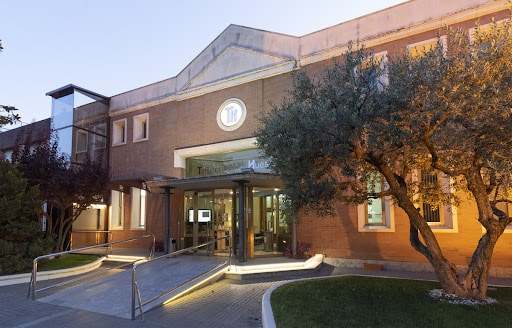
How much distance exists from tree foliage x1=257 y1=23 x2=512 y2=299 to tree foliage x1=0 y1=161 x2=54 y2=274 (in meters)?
7.83

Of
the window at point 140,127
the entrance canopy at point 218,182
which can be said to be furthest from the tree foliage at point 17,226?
the window at point 140,127

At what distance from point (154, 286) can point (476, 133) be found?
7378 mm

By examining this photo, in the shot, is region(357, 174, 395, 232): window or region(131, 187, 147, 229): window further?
region(131, 187, 147, 229): window

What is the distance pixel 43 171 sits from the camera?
492 inches

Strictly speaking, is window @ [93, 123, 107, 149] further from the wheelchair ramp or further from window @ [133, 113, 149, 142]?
the wheelchair ramp

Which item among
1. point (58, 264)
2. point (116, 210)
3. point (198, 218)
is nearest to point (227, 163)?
point (198, 218)

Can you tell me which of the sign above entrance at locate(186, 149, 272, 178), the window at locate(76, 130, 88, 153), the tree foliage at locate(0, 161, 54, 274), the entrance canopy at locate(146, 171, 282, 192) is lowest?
the tree foliage at locate(0, 161, 54, 274)

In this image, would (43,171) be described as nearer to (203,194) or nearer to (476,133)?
(203,194)

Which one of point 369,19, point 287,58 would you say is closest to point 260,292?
point 287,58

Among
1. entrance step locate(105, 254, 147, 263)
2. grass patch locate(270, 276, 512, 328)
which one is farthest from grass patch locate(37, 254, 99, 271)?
grass patch locate(270, 276, 512, 328)

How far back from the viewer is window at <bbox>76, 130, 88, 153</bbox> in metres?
17.3

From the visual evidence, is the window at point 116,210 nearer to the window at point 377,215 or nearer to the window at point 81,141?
the window at point 81,141

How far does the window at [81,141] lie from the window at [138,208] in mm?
3414

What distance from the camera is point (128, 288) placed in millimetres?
8594
